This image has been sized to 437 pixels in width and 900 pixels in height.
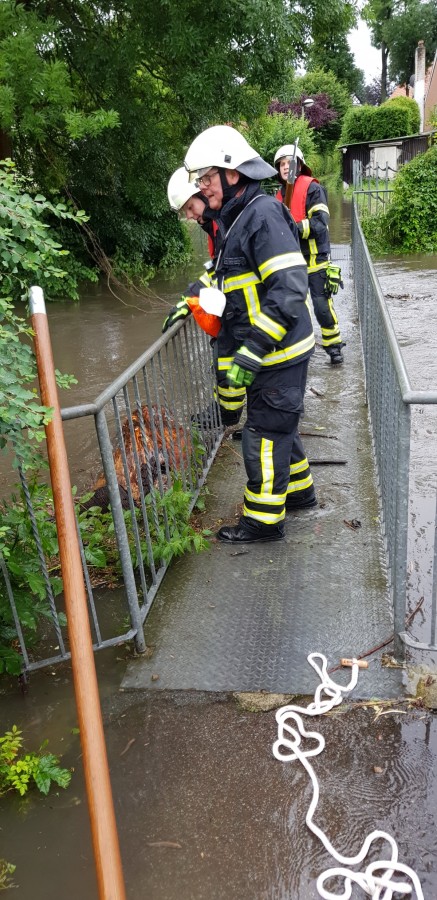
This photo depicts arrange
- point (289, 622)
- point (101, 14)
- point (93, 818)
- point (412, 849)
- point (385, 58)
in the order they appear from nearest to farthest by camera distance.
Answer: point (93, 818) < point (412, 849) < point (289, 622) < point (101, 14) < point (385, 58)

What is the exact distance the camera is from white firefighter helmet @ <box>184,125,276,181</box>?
3248 millimetres

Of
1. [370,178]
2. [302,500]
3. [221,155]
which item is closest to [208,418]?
[302,500]

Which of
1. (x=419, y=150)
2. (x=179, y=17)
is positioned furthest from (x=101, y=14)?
(x=419, y=150)

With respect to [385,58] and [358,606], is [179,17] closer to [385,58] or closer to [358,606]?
[358,606]

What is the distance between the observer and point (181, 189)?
3.46 metres

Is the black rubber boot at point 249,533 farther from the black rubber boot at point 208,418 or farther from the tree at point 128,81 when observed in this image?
the tree at point 128,81

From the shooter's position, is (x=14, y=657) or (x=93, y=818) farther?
(x=14, y=657)

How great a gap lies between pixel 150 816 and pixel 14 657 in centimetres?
83

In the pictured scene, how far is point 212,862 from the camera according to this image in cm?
212

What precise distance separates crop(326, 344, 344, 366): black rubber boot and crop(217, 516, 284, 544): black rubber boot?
10.2 ft

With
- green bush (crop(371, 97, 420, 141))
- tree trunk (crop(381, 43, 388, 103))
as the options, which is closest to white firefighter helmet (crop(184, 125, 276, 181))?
green bush (crop(371, 97, 420, 141))

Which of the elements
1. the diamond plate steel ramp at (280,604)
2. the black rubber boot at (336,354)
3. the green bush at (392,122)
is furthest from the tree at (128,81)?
the green bush at (392,122)

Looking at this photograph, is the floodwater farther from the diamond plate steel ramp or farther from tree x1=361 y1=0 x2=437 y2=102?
tree x1=361 y1=0 x2=437 y2=102

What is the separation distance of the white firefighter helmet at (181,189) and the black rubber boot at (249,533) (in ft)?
5.23
